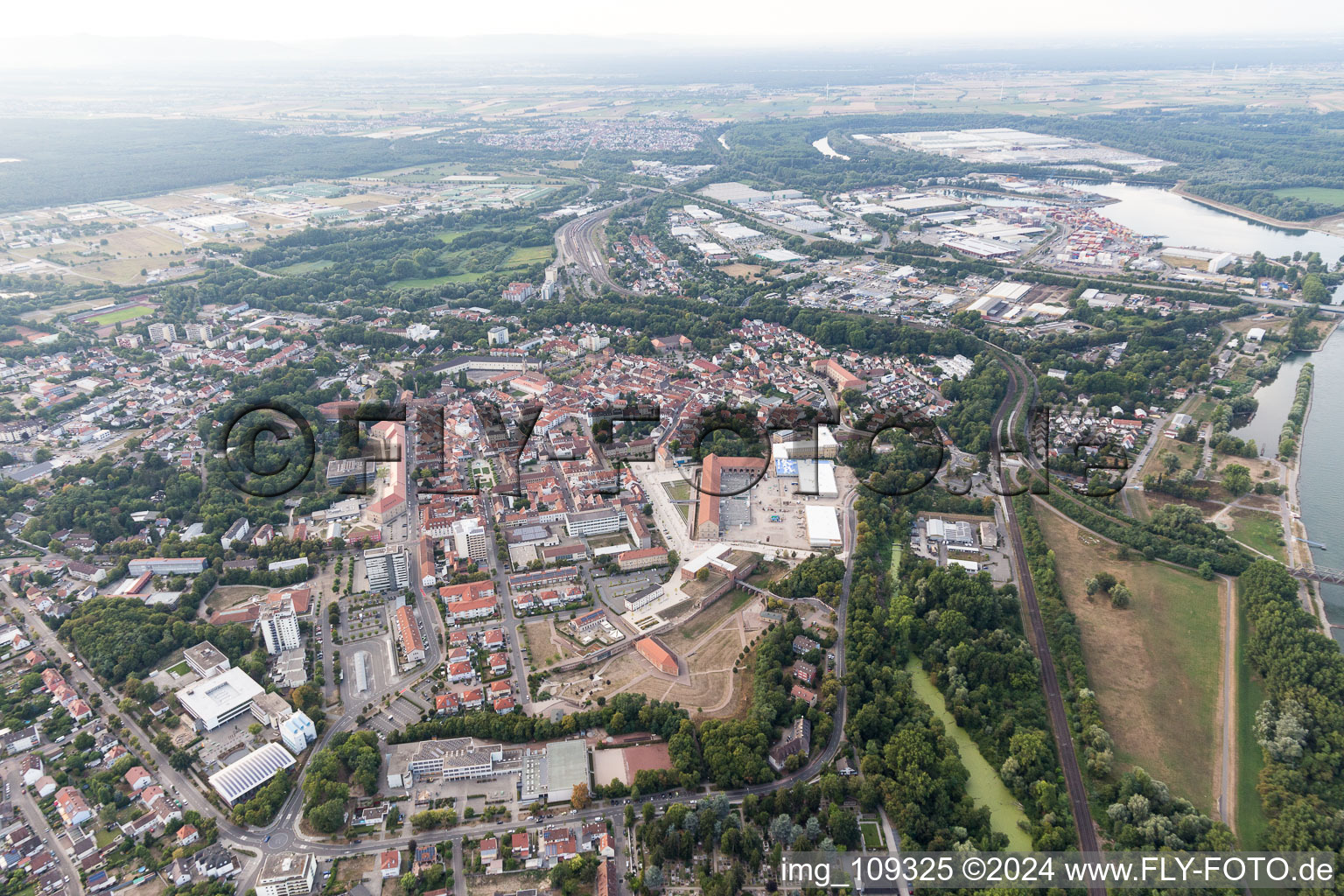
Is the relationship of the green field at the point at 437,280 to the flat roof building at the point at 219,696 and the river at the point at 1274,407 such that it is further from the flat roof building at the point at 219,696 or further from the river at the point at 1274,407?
the river at the point at 1274,407

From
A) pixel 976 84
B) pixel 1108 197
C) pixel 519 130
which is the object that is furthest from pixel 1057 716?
pixel 976 84

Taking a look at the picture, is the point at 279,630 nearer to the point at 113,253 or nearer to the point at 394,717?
the point at 394,717

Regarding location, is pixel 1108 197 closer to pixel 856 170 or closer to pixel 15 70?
pixel 856 170

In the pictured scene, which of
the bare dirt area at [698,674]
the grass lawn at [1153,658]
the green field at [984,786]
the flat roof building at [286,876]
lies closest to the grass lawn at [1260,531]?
the grass lawn at [1153,658]

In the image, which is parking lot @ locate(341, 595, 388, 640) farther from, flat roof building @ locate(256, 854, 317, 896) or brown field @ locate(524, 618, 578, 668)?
flat roof building @ locate(256, 854, 317, 896)

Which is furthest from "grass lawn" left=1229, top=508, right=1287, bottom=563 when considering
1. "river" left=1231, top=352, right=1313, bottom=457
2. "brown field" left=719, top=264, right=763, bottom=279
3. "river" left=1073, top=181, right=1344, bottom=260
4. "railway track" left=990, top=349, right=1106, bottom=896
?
"river" left=1073, top=181, right=1344, bottom=260

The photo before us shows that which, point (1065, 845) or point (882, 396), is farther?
point (882, 396)

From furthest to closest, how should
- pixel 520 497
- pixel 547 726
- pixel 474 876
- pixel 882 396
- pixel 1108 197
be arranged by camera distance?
pixel 1108 197
pixel 882 396
pixel 520 497
pixel 547 726
pixel 474 876
